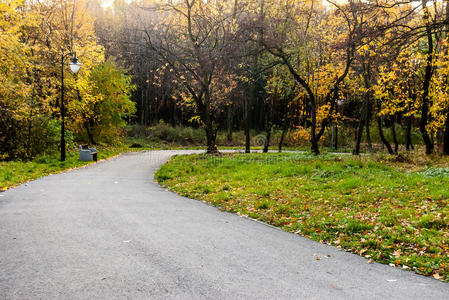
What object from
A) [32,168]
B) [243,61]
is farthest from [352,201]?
[243,61]

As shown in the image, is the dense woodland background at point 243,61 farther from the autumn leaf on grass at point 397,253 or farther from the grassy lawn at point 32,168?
the autumn leaf on grass at point 397,253

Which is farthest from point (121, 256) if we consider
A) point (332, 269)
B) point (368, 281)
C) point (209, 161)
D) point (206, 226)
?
point (209, 161)

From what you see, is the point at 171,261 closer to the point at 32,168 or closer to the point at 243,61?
the point at 32,168

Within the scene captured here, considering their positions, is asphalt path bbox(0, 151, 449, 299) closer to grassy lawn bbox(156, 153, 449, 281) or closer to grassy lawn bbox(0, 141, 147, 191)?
grassy lawn bbox(156, 153, 449, 281)

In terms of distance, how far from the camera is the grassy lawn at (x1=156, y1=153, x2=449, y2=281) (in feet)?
19.5

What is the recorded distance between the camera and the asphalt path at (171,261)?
4.14 metres

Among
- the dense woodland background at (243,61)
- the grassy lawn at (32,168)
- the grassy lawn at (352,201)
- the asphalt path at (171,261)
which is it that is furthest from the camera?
the dense woodland background at (243,61)

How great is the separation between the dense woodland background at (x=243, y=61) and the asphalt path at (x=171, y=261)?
8.33 m

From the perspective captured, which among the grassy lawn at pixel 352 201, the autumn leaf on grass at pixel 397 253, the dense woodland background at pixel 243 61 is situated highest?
the dense woodland background at pixel 243 61

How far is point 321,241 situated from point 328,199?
2849 mm

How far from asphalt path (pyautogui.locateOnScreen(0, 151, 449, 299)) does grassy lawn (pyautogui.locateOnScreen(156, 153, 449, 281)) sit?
61 centimetres

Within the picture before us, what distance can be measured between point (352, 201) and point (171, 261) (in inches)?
218

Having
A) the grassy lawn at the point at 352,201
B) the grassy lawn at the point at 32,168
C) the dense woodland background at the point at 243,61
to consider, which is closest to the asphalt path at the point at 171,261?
the grassy lawn at the point at 352,201

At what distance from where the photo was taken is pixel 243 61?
966 inches
